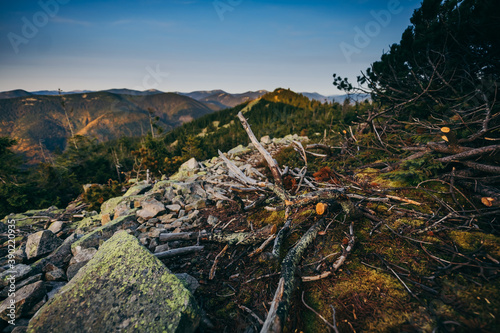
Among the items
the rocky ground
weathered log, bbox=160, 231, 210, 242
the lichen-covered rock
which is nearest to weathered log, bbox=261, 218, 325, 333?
the rocky ground

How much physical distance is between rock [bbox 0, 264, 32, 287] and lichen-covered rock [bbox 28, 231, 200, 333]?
4.98 feet

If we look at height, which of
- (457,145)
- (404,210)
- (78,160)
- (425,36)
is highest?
(425,36)

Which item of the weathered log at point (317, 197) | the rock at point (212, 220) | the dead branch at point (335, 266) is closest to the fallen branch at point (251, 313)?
the dead branch at point (335, 266)

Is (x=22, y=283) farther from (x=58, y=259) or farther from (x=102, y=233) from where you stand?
(x=102, y=233)

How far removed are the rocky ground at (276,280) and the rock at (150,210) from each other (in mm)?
1361

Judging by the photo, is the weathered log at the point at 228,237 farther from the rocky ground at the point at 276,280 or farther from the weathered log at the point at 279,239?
the weathered log at the point at 279,239

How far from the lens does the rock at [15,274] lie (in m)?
2.78

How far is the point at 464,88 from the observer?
540 centimetres

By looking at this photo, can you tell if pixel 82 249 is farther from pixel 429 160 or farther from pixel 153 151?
pixel 153 151

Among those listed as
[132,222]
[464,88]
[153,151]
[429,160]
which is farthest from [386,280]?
[153,151]

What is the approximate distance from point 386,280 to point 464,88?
6.47m

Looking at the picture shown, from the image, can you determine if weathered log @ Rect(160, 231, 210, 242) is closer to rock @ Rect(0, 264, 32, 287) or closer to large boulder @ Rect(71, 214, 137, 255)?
large boulder @ Rect(71, 214, 137, 255)

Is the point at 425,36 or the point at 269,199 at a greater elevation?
the point at 425,36

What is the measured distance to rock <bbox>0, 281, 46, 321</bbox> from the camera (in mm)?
2322
